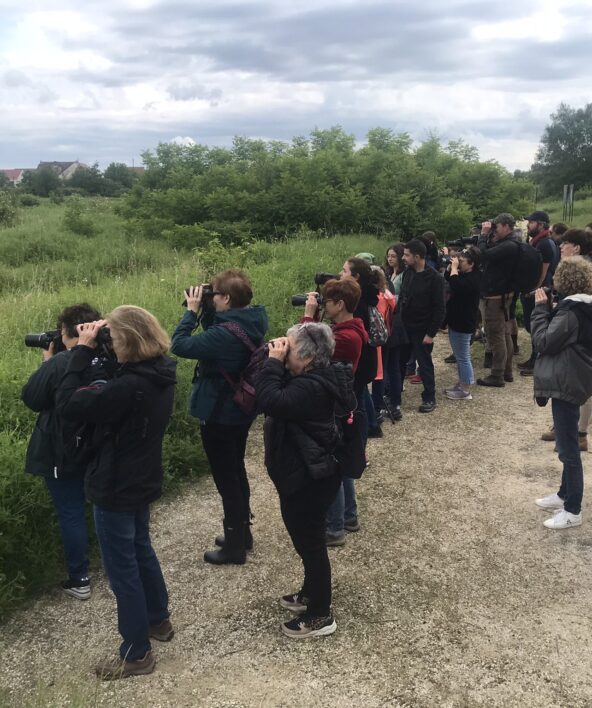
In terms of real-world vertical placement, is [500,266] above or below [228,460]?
above

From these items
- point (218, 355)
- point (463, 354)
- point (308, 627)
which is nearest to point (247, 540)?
point (308, 627)

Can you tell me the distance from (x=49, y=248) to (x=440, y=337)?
1091 centimetres

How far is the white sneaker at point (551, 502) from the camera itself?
15.3 ft

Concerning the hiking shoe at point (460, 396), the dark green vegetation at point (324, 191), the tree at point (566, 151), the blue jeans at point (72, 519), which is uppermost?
the tree at point (566, 151)

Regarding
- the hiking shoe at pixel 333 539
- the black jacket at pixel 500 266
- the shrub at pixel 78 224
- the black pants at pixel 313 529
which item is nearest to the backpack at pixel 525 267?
the black jacket at pixel 500 266

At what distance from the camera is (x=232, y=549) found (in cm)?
404

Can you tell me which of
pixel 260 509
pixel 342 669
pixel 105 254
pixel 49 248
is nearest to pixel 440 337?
pixel 260 509

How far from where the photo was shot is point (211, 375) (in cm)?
378

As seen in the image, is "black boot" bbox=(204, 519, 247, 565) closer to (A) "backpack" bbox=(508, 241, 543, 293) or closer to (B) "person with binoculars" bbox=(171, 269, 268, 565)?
(B) "person with binoculars" bbox=(171, 269, 268, 565)

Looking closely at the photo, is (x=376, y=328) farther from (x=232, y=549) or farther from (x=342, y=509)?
(x=232, y=549)

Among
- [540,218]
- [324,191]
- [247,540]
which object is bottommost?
[247,540]

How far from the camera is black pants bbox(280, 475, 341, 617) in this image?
3.13 m

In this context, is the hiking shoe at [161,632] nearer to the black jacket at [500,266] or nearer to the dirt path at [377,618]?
the dirt path at [377,618]

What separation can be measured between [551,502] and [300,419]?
2680 millimetres
